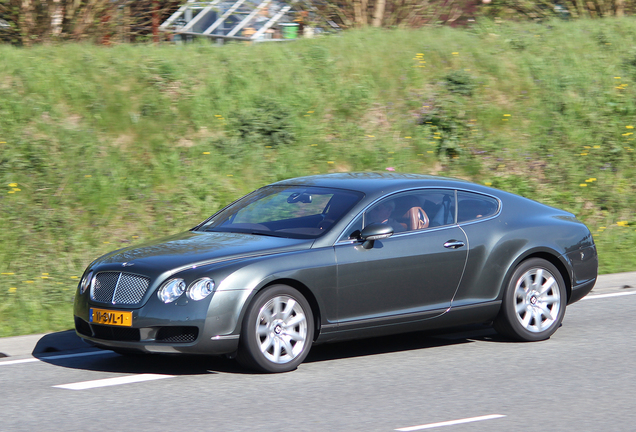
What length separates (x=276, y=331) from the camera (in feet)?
21.6

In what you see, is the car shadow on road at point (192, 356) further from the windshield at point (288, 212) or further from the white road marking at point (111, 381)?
the windshield at point (288, 212)

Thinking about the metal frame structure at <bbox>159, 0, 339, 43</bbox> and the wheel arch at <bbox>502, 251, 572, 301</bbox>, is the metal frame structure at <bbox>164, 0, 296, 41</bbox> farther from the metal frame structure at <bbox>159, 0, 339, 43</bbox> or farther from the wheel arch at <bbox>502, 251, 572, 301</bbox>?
the wheel arch at <bbox>502, 251, 572, 301</bbox>

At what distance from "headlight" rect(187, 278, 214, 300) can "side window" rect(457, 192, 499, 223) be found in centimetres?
235

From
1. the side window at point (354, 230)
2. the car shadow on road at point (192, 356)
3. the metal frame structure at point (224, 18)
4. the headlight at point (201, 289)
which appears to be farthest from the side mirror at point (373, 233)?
the metal frame structure at point (224, 18)

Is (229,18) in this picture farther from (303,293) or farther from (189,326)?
(189,326)

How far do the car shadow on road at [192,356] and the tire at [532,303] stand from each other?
29 cm

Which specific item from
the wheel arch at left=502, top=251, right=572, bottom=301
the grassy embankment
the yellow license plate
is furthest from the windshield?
the grassy embankment

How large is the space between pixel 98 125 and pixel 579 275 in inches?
301

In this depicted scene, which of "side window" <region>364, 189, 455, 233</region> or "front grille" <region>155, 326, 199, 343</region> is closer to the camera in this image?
"front grille" <region>155, 326, 199, 343</region>

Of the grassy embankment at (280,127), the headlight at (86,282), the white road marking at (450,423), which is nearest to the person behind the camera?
the white road marking at (450,423)

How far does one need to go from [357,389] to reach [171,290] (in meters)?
1.47

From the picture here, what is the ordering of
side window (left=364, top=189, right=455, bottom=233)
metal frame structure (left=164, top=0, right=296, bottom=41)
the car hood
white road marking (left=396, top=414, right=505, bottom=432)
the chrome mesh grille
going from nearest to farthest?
white road marking (left=396, top=414, right=505, bottom=432) < the car hood < the chrome mesh grille < side window (left=364, top=189, right=455, bottom=233) < metal frame structure (left=164, top=0, right=296, bottom=41)

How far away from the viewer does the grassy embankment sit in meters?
11.5

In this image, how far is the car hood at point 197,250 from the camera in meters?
6.55
